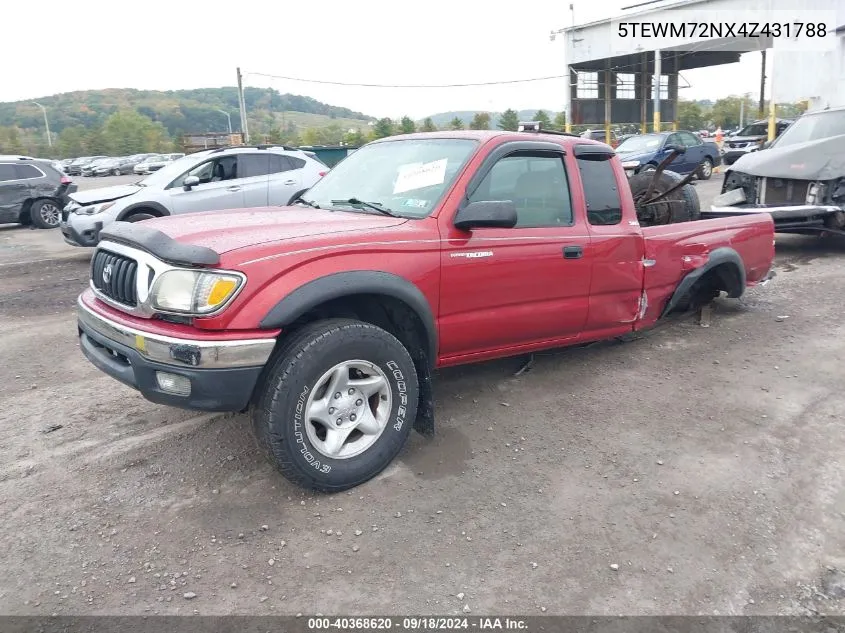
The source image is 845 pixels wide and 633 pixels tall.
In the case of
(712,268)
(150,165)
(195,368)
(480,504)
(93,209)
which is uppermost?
(150,165)

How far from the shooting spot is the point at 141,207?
9.70m

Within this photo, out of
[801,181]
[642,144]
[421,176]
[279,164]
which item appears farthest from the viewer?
[642,144]

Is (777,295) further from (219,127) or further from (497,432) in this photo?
(219,127)

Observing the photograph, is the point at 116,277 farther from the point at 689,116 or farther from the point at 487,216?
the point at 689,116

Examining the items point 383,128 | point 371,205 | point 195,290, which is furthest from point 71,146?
point 195,290

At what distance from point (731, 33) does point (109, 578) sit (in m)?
29.0

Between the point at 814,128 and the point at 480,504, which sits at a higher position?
the point at 814,128

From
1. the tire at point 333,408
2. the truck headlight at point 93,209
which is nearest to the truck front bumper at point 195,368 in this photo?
the tire at point 333,408

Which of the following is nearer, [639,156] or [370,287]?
[370,287]

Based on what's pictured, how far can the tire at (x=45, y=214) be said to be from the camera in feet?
48.1

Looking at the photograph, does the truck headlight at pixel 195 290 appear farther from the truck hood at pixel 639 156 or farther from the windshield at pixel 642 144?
the windshield at pixel 642 144

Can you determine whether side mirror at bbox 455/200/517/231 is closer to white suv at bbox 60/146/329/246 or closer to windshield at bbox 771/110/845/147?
white suv at bbox 60/146/329/246

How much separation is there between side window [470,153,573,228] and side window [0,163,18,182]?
46.3 ft

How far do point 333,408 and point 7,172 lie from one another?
14397 mm
